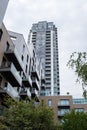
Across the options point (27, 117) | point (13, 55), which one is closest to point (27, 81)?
point (13, 55)

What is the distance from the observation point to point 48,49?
122 m

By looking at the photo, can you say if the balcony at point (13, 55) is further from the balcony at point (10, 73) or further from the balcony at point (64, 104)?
the balcony at point (64, 104)

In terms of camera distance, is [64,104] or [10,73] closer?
[10,73]

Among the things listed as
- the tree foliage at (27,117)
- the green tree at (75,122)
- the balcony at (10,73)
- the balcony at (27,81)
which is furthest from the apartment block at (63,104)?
the tree foliage at (27,117)

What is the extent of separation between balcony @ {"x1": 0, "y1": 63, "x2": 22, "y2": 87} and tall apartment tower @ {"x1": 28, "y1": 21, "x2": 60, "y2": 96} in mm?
66030

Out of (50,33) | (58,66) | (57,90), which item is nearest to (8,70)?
(57,90)

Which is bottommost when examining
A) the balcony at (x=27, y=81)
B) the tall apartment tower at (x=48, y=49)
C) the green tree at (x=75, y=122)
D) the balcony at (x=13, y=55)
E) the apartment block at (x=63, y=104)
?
the green tree at (x=75, y=122)

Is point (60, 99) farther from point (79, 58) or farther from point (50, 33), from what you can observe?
point (50, 33)

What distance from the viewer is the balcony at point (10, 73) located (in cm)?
2953

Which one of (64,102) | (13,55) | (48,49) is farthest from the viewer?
(48,49)

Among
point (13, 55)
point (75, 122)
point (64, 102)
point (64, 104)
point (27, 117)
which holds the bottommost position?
point (75, 122)

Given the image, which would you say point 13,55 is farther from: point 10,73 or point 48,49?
point 48,49

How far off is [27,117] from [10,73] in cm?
733

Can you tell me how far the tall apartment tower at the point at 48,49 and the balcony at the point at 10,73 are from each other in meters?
66.0
